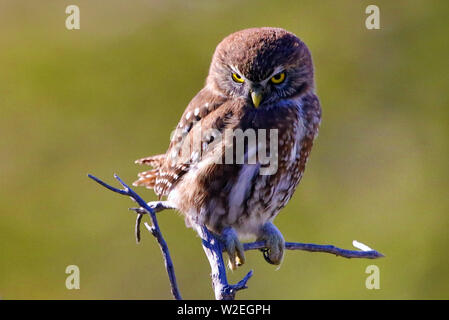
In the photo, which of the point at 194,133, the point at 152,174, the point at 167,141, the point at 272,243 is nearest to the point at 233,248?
the point at 272,243

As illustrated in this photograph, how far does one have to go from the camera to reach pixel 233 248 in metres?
4.64

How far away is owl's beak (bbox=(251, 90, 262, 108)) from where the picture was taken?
4.50 meters

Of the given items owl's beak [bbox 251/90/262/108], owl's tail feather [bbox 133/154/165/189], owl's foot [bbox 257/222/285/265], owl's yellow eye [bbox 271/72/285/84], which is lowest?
owl's foot [bbox 257/222/285/265]

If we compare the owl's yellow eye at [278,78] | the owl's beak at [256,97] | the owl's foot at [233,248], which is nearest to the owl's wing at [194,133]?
the owl's beak at [256,97]

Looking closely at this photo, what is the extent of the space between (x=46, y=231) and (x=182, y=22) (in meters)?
3.26

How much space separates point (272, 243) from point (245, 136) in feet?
2.73

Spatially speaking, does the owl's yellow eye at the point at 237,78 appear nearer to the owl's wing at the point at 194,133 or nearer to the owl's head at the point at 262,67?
the owl's head at the point at 262,67

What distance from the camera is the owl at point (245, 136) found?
14.8 feet

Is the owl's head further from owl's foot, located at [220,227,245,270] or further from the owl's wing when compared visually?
owl's foot, located at [220,227,245,270]

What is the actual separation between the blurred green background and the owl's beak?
417 centimetres

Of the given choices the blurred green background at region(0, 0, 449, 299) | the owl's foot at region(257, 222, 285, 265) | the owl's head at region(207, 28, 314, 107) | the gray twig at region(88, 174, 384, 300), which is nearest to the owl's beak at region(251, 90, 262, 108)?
the owl's head at region(207, 28, 314, 107)

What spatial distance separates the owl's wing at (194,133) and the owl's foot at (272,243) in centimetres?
70

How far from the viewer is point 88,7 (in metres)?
9.52
